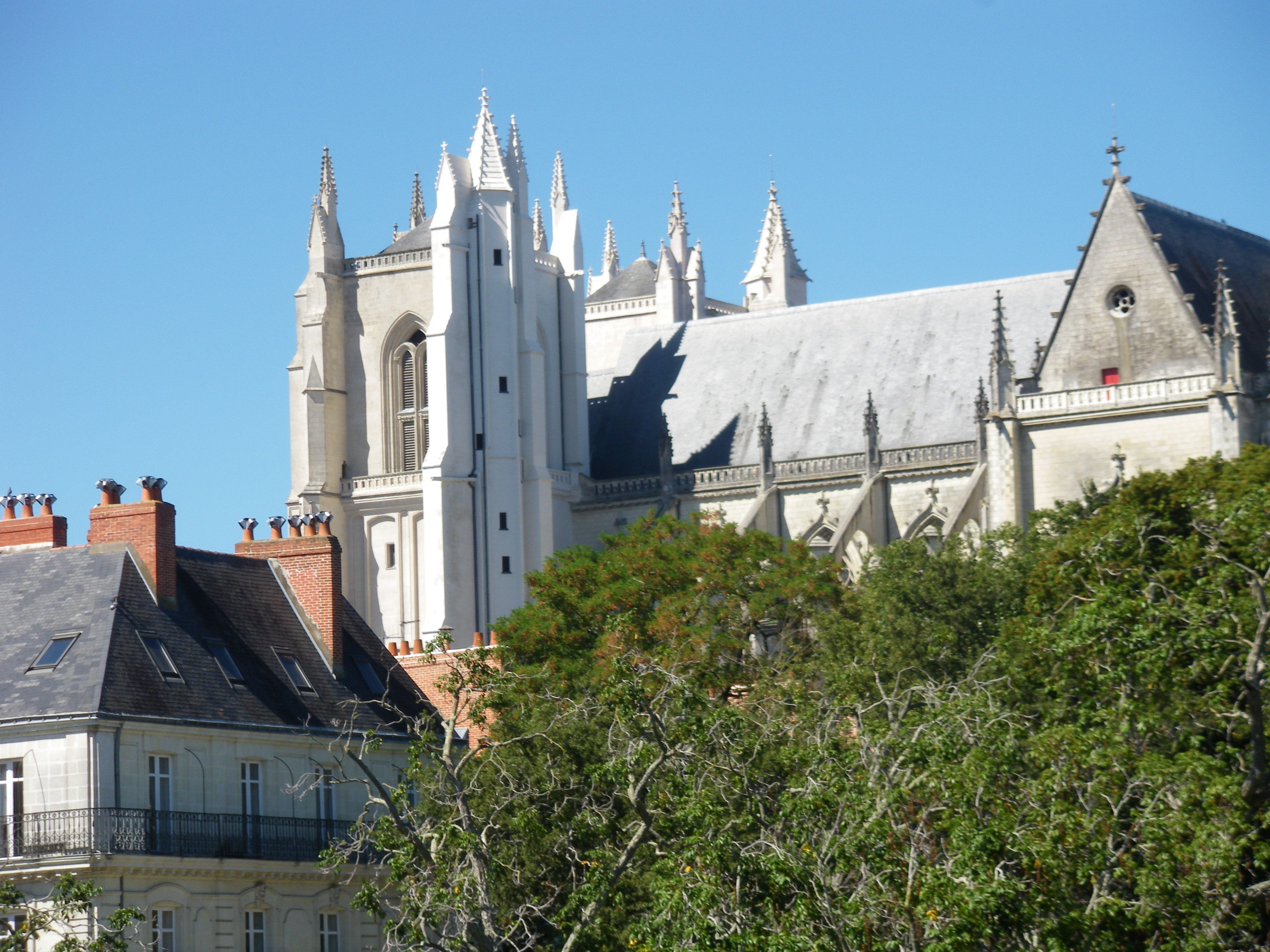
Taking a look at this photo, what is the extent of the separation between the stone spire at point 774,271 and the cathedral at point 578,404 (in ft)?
52.8

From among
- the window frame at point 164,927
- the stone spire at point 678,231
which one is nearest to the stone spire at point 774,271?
the stone spire at point 678,231

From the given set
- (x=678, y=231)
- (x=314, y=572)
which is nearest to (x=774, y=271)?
(x=678, y=231)

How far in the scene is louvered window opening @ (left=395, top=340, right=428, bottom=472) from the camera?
64.1m

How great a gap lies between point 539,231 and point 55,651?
49.6 meters

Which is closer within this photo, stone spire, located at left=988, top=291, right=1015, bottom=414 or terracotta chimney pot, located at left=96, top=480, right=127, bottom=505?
terracotta chimney pot, located at left=96, top=480, right=127, bottom=505

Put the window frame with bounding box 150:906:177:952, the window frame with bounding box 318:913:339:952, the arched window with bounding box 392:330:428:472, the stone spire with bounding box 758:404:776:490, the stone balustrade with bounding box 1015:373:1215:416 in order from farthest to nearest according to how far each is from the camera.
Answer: the arched window with bounding box 392:330:428:472, the stone spire with bounding box 758:404:776:490, the stone balustrade with bounding box 1015:373:1215:416, the window frame with bounding box 318:913:339:952, the window frame with bounding box 150:906:177:952

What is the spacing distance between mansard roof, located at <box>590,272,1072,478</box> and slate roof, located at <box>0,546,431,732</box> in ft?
93.0

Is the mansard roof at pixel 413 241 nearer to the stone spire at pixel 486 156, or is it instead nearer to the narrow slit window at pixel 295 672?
the stone spire at pixel 486 156

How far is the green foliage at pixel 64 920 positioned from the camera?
2295 cm

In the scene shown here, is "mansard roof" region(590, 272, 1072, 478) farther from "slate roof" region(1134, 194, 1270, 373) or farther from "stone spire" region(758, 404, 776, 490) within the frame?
"slate roof" region(1134, 194, 1270, 373)

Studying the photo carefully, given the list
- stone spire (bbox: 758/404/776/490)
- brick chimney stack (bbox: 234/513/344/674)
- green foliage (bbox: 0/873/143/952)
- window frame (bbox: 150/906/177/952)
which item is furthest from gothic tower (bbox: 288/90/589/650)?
green foliage (bbox: 0/873/143/952)

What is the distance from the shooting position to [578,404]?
6588 centimetres

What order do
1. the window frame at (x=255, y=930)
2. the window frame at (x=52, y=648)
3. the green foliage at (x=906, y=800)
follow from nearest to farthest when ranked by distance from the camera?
the green foliage at (x=906, y=800), the window frame at (x=52, y=648), the window frame at (x=255, y=930)

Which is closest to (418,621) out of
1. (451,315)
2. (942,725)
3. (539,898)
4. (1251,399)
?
(451,315)
